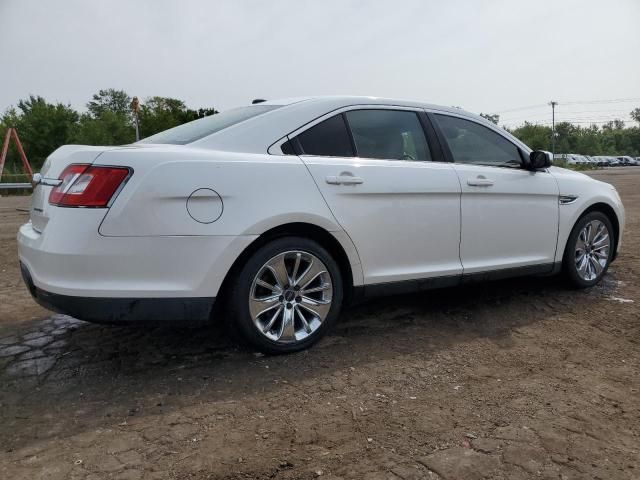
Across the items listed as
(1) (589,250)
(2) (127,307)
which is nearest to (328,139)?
(2) (127,307)

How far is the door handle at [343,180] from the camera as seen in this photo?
348 cm

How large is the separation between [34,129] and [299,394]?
52493mm

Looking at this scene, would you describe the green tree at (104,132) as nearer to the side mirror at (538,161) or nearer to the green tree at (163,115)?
the green tree at (163,115)

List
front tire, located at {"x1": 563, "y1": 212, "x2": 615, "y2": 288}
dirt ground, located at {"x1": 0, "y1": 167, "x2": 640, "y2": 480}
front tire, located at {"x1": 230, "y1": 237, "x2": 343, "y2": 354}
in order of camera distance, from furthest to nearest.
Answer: front tire, located at {"x1": 563, "y1": 212, "x2": 615, "y2": 288}
front tire, located at {"x1": 230, "y1": 237, "x2": 343, "y2": 354}
dirt ground, located at {"x1": 0, "y1": 167, "x2": 640, "y2": 480}

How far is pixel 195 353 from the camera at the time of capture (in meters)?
3.50

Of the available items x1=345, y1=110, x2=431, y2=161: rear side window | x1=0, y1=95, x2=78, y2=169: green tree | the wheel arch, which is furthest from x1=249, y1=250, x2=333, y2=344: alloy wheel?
x1=0, y1=95, x2=78, y2=169: green tree

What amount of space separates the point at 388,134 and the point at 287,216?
1168 millimetres

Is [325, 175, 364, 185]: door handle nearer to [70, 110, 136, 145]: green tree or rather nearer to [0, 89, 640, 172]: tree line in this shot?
[0, 89, 640, 172]: tree line

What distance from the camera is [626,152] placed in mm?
115125

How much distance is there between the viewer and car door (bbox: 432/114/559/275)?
13.7 feet

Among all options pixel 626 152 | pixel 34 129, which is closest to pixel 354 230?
pixel 34 129

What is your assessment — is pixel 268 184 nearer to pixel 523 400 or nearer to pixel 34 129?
pixel 523 400

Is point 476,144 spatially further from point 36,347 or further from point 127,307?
point 36,347

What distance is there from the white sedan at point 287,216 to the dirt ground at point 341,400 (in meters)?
0.38
